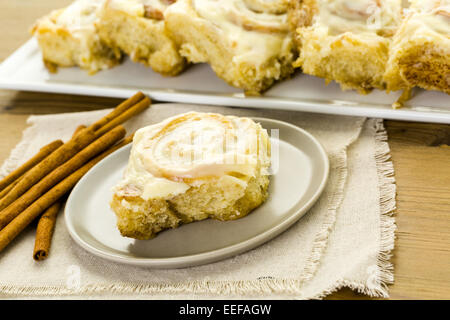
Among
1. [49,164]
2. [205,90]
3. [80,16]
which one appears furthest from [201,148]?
[80,16]

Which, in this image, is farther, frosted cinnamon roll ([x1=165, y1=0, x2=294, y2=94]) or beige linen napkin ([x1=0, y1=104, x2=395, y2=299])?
frosted cinnamon roll ([x1=165, y1=0, x2=294, y2=94])

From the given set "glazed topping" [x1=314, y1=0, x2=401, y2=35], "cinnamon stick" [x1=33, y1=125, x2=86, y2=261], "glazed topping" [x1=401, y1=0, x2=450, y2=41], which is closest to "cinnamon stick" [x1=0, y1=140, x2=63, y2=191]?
"cinnamon stick" [x1=33, y1=125, x2=86, y2=261]

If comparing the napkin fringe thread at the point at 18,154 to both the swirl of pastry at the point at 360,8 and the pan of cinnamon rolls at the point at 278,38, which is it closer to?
the pan of cinnamon rolls at the point at 278,38

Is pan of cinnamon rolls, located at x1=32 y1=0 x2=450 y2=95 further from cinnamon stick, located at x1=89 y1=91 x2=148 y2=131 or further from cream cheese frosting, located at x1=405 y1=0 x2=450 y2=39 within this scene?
cinnamon stick, located at x1=89 y1=91 x2=148 y2=131

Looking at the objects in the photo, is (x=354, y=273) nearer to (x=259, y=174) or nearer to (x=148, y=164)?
(x=259, y=174)

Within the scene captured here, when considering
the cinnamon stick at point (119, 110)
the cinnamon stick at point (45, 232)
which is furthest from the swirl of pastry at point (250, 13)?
the cinnamon stick at point (45, 232)

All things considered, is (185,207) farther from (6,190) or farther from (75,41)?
(75,41)
